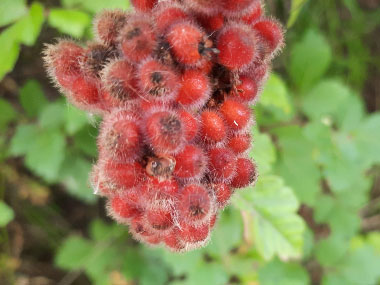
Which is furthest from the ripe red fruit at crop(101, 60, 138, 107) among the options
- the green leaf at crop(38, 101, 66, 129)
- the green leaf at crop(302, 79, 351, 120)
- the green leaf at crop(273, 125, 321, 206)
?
the green leaf at crop(302, 79, 351, 120)

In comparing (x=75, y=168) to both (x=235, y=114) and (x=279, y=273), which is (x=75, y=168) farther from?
(x=235, y=114)

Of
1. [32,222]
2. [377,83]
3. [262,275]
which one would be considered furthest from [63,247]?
[377,83]

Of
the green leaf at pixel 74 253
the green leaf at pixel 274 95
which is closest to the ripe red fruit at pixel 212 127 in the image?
the green leaf at pixel 274 95

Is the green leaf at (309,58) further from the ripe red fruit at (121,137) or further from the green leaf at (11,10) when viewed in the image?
the ripe red fruit at (121,137)

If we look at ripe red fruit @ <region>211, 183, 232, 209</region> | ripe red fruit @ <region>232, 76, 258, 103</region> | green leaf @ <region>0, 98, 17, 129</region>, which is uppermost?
ripe red fruit @ <region>232, 76, 258, 103</region>

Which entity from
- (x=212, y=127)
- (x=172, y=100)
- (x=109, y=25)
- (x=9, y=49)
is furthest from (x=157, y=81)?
(x=9, y=49)

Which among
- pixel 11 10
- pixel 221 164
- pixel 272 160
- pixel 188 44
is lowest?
pixel 272 160

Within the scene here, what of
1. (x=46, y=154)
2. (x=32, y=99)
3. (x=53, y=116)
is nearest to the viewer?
(x=46, y=154)

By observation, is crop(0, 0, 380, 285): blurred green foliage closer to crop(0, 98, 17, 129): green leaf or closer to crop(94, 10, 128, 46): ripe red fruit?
crop(0, 98, 17, 129): green leaf
